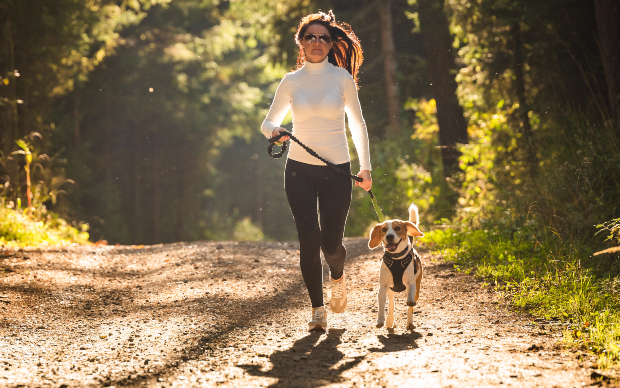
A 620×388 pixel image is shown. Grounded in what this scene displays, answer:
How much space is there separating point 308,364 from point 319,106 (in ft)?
6.24

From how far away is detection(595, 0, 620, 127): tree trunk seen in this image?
6.63m

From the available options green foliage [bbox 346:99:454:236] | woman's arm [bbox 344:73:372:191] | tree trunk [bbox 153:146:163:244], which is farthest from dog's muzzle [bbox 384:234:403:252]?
tree trunk [bbox 153:146:163:244]

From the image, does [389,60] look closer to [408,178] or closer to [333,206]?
[408,178]

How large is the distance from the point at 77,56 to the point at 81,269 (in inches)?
334

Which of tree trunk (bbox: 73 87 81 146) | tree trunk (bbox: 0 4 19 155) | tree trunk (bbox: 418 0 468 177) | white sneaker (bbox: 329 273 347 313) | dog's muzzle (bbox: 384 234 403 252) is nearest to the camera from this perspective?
dog's muzzle (bbox: 384 234 403 252)

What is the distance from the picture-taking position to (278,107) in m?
4.61

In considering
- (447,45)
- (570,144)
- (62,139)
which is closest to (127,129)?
(62,139)

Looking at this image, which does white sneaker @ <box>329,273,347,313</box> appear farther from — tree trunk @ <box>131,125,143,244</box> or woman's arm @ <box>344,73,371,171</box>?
tree trunk @ <box>131,125,143,244</box>

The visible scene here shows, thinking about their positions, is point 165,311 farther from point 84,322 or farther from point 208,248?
point 208,248

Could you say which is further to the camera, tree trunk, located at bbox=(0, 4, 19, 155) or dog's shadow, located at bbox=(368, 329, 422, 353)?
tree trunk, located at bbox=(0, 4, 19, 155)

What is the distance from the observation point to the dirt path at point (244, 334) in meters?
3.32

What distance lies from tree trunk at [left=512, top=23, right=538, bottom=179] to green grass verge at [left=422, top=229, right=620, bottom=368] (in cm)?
203

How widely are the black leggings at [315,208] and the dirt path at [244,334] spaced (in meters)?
0.52

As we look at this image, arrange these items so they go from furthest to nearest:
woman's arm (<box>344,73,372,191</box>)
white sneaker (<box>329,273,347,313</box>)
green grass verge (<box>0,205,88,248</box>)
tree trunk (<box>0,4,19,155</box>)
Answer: tree trunk (<box>0,4,19,155</box>), green grass verge (<box>0,205,88,248</box>), white sneaker (<box>329,273,347,313</box>), woman's arm (<box>344,73,372,191</box>)
